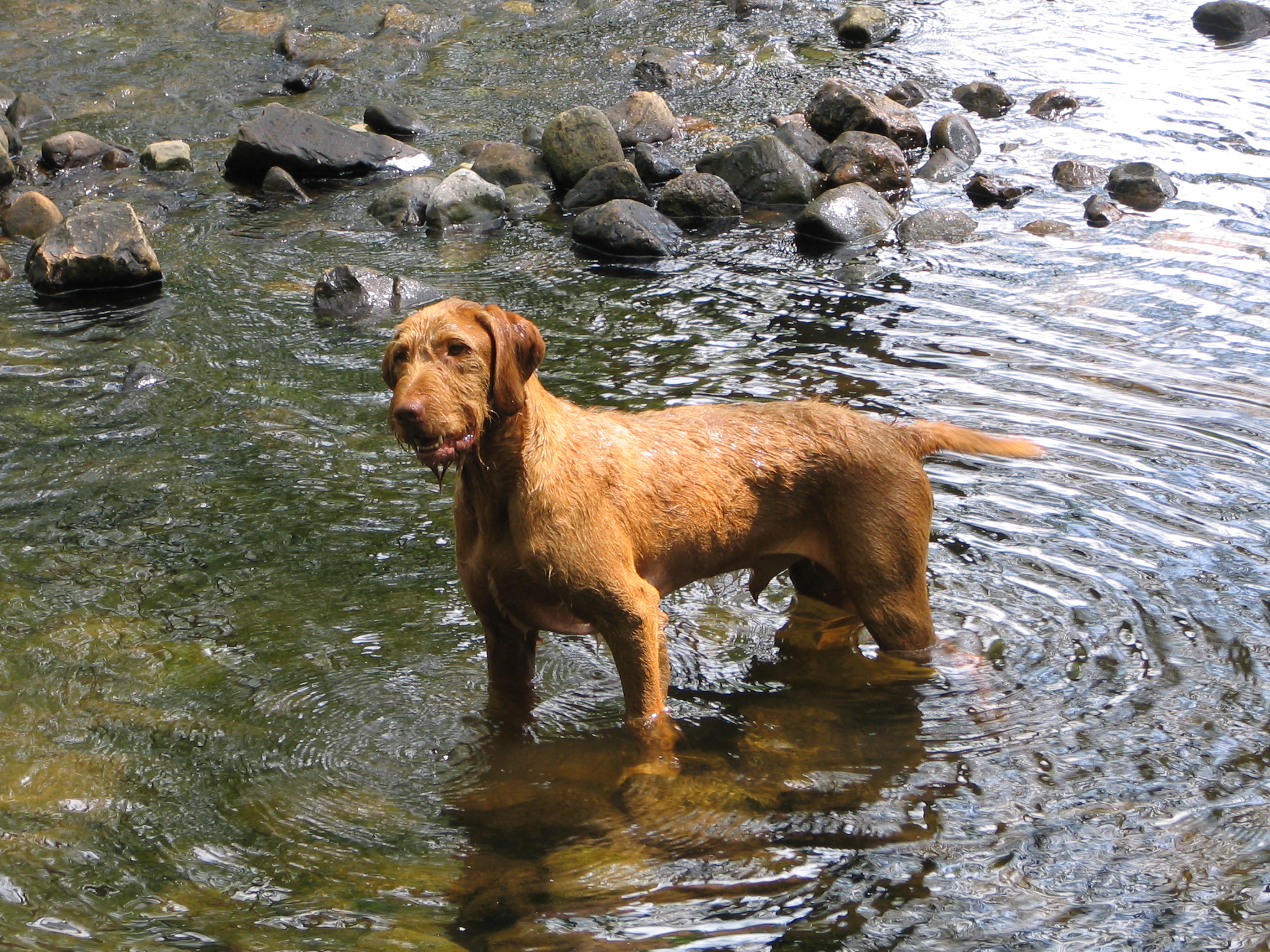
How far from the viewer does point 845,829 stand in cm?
524

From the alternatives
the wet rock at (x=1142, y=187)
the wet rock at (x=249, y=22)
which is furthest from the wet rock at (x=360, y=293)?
the wet rock at (x=249, y=22)

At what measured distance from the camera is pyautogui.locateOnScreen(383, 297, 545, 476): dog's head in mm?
4637

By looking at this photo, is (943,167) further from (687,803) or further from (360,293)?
(687,803)

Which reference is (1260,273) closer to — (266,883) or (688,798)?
(688,798)

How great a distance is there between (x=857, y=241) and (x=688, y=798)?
8.26m

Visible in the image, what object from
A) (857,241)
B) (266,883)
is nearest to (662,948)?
(266,883)

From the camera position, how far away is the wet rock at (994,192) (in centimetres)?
1380

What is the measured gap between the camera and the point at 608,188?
13.7 m

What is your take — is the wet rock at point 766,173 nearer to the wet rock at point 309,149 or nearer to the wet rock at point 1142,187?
the wet rock at point 1142,187

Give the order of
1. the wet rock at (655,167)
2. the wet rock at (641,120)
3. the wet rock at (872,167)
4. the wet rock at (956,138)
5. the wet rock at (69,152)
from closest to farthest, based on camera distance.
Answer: the wet rock at (872,167)
the wet rock at (655,167)
the wet rock at (69,152)
the wet rock at (956,138)
the wet rock at (641,120)

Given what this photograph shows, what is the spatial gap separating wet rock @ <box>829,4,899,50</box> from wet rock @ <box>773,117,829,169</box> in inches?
216

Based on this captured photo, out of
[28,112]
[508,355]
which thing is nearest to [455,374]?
[508,355]

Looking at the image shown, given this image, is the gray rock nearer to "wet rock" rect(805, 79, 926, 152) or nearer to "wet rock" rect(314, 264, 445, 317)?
"wet rock" rect(314, 264, 445, 317)

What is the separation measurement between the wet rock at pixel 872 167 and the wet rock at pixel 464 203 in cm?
362
